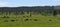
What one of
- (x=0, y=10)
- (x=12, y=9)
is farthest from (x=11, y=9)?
(x=0, y=10)

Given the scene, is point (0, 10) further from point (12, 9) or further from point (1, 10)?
point (12, 9)

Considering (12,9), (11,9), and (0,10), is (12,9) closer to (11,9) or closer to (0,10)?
(11,9)

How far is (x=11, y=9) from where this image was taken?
4702 inches

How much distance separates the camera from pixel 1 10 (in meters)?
114

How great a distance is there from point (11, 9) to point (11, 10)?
294 centimetres

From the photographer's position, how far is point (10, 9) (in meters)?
120

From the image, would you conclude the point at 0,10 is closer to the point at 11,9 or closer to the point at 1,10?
the point at 1,10

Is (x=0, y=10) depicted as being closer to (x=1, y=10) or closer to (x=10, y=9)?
(x=1, y=10)

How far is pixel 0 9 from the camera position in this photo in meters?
115

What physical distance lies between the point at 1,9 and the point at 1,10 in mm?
1373

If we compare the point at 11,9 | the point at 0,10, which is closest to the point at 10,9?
the point at 11,9

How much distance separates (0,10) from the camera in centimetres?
11306

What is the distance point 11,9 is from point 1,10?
7378 mm

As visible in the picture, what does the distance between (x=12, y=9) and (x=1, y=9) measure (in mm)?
6780
